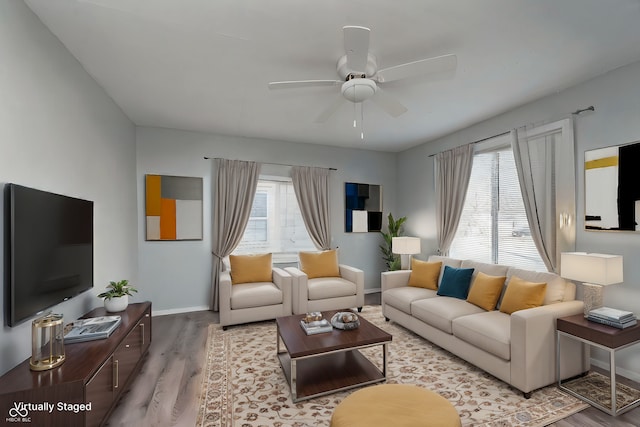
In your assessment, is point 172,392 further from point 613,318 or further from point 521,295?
point 613,318

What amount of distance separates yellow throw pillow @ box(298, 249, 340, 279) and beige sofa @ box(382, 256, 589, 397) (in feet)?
4.75

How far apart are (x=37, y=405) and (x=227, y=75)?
2.62 meters

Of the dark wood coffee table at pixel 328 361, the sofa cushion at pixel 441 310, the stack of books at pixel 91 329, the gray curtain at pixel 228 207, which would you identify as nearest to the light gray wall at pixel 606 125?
the sofa cushion at pixel 441 310

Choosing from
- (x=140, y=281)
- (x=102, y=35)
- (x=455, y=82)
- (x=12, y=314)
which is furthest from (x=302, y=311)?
(x=102, y=35)

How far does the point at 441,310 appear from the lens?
305 cm

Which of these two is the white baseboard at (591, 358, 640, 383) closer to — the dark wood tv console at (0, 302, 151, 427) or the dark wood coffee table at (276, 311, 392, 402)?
the dark wood coffee table at (276, 311, 392, 402)

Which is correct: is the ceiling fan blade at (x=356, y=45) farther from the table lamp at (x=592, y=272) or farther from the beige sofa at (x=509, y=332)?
the table lamp at (x=592, y=272)

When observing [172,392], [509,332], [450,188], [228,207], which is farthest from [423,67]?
[228,207]

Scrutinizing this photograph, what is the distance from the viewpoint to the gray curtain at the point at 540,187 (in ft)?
10.3

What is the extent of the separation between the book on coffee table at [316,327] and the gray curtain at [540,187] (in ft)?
7.88

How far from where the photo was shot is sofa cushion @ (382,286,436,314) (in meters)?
3.53

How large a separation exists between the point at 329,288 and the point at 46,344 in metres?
3.02

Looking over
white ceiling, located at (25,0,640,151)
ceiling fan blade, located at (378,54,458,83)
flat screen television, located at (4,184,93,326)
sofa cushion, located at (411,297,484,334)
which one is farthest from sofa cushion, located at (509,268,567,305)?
flat screen television, located at (4,184,93,326)

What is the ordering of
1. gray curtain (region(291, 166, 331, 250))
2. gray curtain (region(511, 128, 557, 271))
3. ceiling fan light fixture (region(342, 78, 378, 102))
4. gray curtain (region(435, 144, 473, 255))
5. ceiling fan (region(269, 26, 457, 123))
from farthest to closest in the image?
gray curtain (region(291, 166, 331, 250)), gray curtain (region(435, 144, 473, 255)), gray curtain (region(511, 128, 557, 271)), ceiling fan light fixture (region(342, 78, 378, 102)), ceiling fan (region(269, 26, 457, 123))
